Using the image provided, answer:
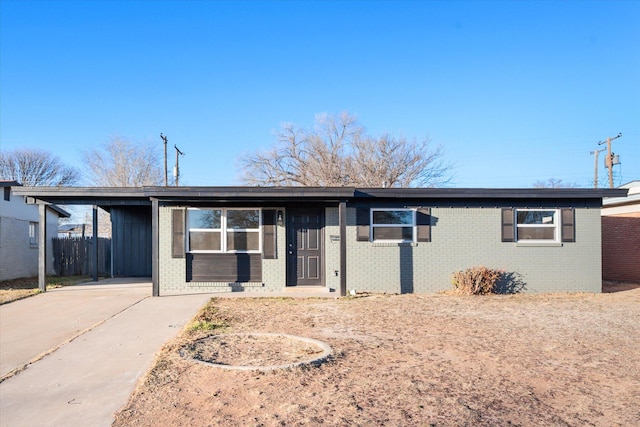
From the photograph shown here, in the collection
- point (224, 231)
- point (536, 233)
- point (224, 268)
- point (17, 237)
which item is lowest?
point (224, 268)

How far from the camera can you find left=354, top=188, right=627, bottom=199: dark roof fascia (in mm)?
11992

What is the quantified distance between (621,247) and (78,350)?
15.8 m

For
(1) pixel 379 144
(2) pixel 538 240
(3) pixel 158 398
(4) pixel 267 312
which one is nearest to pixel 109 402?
(3) pixel 158 398

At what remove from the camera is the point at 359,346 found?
6367mm

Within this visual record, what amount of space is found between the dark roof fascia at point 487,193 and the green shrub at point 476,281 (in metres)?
1.85

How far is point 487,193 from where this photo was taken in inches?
476

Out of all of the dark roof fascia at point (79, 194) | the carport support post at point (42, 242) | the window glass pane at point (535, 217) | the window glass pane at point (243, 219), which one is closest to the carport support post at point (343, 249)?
the window glass pane at point (243, 219)

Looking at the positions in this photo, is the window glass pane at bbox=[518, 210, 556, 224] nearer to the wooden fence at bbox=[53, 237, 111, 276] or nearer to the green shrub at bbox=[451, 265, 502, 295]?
the green shrub at bbox=[451, 265, 502, 295]

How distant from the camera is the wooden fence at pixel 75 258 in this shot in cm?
1891

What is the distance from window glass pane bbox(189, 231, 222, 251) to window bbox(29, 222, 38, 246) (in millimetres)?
9755

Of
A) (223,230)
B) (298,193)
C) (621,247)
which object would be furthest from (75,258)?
(621,247)

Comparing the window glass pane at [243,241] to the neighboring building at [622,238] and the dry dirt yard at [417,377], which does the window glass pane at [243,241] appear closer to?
the dry dirt yard at [417,377]

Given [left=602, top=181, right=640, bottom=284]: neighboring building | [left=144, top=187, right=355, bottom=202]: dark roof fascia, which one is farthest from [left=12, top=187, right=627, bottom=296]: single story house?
[left=602, top=181, right=640, bottom=284]: neighboring building

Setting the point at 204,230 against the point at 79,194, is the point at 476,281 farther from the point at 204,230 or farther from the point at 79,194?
the point at 79,194
